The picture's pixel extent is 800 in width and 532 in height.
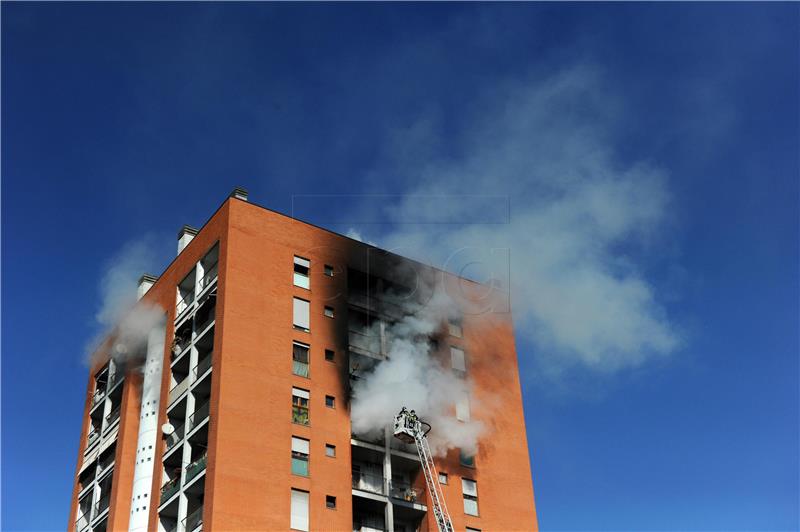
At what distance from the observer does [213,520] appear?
35.1 m

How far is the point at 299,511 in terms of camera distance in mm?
37438

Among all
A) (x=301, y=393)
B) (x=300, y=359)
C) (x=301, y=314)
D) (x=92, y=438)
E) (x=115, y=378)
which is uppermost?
(x=115, y=378)

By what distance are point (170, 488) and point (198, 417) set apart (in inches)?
130

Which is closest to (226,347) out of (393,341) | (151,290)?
(393,341)

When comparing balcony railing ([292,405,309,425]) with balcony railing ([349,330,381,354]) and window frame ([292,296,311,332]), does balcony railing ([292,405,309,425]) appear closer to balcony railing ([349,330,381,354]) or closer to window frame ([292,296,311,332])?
window frame ([292,296,311,332])

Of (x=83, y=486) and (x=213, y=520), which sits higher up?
(x=83, y=486)

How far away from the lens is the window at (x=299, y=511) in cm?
3703

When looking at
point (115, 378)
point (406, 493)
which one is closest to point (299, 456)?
point (406, 493)

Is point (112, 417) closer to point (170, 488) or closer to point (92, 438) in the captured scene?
point (92, 438)

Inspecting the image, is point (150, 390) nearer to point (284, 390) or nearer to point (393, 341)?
point (284, 390)

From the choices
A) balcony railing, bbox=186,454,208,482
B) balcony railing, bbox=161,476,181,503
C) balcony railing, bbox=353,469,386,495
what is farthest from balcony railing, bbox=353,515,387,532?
balcony railing, bbox=161,476,181,503

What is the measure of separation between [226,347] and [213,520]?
24.9 ft

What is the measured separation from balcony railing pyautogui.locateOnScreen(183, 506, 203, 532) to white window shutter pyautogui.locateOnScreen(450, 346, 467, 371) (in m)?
14.5

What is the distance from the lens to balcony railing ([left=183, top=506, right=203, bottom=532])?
37.5 meters
